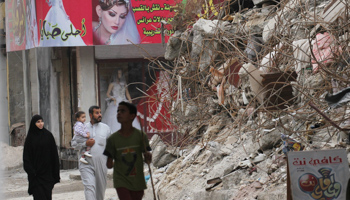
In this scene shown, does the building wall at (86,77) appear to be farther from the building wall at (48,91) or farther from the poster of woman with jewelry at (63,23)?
the poster of woman with jewelry at (63,23)

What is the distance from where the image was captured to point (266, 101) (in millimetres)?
7477

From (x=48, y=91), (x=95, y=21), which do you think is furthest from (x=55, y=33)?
(x=48, y=91)

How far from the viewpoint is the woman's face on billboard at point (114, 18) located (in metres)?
19.1

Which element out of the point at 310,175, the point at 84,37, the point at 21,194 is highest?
the point at 84,37

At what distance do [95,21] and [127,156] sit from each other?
44.4 feet

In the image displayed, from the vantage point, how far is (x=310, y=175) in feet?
19.1

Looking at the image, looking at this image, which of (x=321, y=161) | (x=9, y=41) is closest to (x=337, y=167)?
(x=321, y=161)

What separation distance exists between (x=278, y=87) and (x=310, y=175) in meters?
2.23

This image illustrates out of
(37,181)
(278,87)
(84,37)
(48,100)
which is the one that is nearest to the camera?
(278,87)

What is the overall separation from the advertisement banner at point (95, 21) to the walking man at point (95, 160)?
10.2 meters

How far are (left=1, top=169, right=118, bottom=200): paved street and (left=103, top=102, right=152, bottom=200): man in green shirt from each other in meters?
5.48

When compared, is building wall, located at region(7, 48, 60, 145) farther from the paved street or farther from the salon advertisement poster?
the salon advertisement poster

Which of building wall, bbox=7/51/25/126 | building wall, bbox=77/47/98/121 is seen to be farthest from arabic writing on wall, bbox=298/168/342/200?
building wall, bbox=7/51/25/126

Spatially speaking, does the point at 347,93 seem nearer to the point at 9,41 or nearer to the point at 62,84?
the point at 62,84
